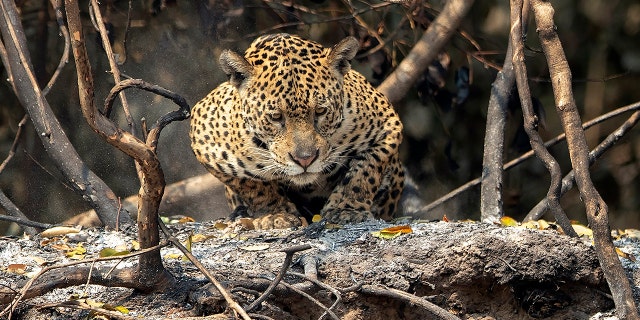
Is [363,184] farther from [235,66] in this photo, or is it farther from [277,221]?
[235,66]

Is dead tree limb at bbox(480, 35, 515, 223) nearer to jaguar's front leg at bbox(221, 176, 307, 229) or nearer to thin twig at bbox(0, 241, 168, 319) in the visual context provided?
jaguar's front leg at bbox(221, 176, 307, 229)

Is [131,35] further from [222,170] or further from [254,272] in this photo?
[254,272]

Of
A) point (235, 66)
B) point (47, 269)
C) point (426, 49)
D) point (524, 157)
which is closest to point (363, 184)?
point (235, 66)

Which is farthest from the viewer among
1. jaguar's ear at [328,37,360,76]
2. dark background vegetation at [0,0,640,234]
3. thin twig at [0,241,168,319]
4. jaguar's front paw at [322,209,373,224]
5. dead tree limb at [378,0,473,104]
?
dark background vegetation at [0,0,640,234]

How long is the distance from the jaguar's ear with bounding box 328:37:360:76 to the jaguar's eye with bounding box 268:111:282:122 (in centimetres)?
60

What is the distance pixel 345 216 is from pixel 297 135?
24.6 inches

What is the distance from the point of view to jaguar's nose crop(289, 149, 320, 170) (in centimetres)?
636

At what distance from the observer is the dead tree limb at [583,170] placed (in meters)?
4.80

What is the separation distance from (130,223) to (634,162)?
21.4 ft

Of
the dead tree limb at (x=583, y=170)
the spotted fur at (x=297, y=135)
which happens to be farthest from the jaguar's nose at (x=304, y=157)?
the dead tree limb at (x=583, y=170)

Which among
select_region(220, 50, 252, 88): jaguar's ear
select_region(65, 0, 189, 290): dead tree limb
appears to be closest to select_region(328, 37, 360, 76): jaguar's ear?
select_region(220, 50, 252, 88): jaguar's ear

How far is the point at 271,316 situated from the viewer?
495cm

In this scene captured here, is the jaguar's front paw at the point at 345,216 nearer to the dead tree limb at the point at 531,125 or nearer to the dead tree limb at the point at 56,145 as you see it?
the dead tree limb at the point at 56,145

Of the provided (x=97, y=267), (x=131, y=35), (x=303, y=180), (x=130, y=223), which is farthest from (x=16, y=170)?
(x=97, y=267)
